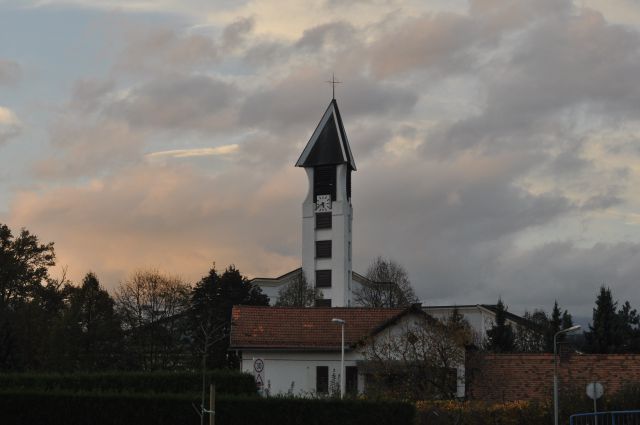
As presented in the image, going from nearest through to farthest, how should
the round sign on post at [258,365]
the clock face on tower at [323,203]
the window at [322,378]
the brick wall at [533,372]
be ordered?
the brick wall at [533,372] < the window at [322,378] < the round sign on post at [258,365] < the clock face on tower at [323,203]

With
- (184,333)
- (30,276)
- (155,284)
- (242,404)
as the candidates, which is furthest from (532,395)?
(30,276)

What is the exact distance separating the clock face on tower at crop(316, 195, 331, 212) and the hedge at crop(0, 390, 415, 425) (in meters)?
67.6

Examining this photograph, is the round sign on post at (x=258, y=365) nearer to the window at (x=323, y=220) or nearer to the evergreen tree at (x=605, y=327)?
the evergreen tree at (x=605, y=327)

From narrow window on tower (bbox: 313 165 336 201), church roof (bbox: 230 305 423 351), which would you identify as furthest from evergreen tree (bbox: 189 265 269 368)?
narrow window on tower (bbox: 313 165 336 201)

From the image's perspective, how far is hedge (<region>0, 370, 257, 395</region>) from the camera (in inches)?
1476

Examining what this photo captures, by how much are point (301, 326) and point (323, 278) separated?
47.4 meters

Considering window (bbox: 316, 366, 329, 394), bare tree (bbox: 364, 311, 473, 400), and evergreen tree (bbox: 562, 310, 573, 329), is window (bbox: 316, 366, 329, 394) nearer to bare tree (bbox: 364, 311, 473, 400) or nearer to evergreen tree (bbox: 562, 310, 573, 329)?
bare tree (bbox: 364, 311, 473, 400)

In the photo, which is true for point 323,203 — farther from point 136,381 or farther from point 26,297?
point 136,381

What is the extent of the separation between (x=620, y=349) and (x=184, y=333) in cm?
2950

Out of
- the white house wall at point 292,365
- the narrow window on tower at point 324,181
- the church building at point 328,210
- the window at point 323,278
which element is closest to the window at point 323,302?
the church building at point 328,210

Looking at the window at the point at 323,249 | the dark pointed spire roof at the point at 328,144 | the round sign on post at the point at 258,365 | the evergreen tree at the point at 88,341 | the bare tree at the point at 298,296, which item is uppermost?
the dark pointed spire roof at the point at 328,144

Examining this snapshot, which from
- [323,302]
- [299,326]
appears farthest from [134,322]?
[323,302]

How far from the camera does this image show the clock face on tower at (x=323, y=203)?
332ft

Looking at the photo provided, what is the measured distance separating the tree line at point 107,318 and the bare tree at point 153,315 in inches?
2.5
